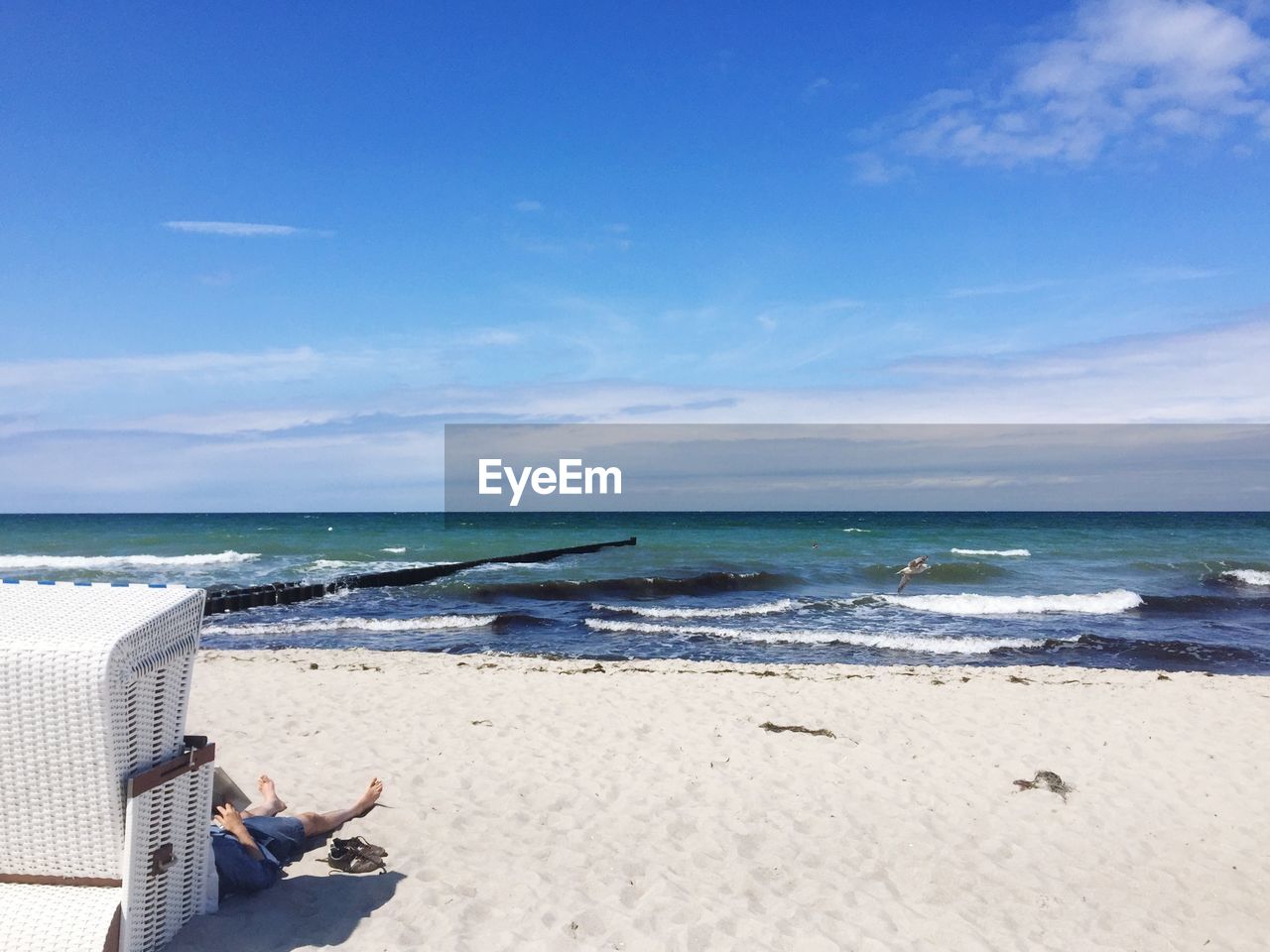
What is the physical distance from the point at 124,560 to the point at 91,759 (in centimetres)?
3801

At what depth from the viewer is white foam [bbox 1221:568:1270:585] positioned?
27750 mm

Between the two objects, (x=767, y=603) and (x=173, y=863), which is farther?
(x=767, y=603)

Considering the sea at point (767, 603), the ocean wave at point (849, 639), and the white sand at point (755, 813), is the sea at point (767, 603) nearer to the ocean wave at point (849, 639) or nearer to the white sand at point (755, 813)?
the ocean wave at point (849, 639)

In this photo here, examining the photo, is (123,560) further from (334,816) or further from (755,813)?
(755,813)

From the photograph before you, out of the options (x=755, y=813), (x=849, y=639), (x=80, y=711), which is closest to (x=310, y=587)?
(x=849, y=639)

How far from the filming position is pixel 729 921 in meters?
4.66

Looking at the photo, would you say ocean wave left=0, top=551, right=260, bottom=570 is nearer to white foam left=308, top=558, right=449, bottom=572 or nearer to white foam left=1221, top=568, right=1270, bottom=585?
white foam left=308, top=558, right=449, bottom=572

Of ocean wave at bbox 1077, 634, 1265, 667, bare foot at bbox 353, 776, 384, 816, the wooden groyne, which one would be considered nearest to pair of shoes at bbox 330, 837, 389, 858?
bare foot at bbox 353, 776, 384, 816

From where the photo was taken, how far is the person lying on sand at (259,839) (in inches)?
172

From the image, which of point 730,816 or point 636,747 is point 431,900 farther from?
point 636,747

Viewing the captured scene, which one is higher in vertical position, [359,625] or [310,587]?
[310,587]

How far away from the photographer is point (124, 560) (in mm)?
35844

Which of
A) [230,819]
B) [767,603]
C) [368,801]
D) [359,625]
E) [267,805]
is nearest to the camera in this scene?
[230,819]

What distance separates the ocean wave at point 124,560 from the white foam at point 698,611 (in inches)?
816
